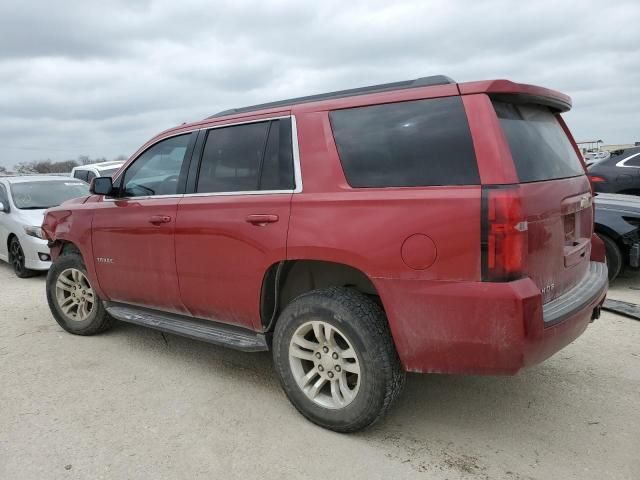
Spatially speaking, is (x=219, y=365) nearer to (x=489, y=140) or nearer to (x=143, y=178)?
(x=143, y=178)

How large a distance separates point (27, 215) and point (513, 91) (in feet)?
25.1

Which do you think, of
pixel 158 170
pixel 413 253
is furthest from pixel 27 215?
pixel 413 253

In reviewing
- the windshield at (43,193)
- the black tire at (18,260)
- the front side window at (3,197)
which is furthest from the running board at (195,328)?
the front side window at (3,197)

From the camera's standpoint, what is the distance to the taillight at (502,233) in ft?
7.88

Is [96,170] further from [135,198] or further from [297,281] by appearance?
[297,281]

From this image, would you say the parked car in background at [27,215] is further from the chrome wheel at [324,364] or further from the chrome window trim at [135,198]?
the chrome wheel at [324,364]

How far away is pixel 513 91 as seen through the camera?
8.85 ft

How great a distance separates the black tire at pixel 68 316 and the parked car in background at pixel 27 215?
281 centimetres

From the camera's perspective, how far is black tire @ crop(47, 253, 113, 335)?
4.77 m

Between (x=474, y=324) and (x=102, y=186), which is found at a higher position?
(x=102, y=186)

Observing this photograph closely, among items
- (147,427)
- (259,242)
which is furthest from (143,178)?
(147,427)

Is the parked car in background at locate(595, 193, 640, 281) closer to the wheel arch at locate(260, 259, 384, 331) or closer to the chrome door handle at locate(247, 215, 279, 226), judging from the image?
the wheel arch at locate(260, 259, 384, 331)

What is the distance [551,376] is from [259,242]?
2.31 meters

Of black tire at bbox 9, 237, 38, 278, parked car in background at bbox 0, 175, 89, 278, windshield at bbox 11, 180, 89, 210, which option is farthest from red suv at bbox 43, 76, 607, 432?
windshield at bbox 11, 180, 89, 210
